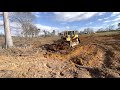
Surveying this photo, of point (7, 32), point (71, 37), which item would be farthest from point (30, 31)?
point (71, 37)

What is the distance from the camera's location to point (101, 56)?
5656 mm

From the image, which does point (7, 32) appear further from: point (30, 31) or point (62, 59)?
point (62, 59)

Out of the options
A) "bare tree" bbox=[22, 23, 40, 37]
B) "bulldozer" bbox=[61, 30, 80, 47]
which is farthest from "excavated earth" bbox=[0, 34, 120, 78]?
"bare tree" bbox=[22, 23, 40, 37]

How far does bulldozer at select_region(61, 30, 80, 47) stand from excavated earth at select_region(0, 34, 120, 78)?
154 mm

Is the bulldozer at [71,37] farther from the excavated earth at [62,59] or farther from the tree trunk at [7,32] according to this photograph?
the tree trunk at [7,32]

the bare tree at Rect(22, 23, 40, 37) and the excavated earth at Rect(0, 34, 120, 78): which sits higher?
the bare tree at Rect(22, 23, 40, 37)

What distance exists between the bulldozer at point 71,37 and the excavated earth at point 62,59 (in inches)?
6.1

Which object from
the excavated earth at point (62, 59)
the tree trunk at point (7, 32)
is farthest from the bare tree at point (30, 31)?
the tree trunk at point (7, 32)

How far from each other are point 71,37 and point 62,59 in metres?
0.78

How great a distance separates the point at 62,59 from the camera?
535cm

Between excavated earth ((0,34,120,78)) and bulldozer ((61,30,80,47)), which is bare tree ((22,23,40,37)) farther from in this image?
bulldozer ((61,30,80,47))

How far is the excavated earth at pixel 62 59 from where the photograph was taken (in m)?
4.55

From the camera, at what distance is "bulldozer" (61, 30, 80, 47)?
5121 millimetres
